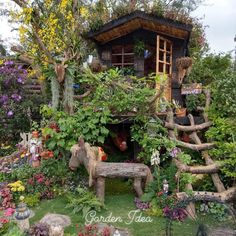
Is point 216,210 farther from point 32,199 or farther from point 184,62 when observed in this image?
point 184,62

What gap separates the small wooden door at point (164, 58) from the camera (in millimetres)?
9352

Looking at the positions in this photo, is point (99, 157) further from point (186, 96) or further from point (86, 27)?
point (86, 27)

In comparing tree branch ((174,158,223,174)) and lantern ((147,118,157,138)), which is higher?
lantern ((147,118,157,138))

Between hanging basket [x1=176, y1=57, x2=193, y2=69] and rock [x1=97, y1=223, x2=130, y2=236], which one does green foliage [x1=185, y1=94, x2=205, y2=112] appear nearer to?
hanging basket [x1=176, y1=57, x2=193, y2=69]

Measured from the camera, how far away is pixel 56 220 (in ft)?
18.7

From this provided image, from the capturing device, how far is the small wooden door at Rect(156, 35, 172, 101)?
935 cm

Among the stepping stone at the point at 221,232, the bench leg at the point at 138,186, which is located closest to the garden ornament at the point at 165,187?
the bench leg at the point at 138,186

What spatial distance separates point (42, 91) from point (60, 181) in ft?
17.9

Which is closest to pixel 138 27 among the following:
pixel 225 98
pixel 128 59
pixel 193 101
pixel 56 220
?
pixel 128 59

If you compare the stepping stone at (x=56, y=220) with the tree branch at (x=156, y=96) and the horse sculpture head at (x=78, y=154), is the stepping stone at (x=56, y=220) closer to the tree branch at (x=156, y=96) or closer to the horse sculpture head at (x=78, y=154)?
the horse sculpture head at (x=78, y=154)

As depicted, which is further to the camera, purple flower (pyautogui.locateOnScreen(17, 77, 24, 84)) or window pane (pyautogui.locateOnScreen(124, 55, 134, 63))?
purple flower (pyautogui.locateOnScreen(17, 77, 24, 84))

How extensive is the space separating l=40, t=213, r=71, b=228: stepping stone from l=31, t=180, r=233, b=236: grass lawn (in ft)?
0.38

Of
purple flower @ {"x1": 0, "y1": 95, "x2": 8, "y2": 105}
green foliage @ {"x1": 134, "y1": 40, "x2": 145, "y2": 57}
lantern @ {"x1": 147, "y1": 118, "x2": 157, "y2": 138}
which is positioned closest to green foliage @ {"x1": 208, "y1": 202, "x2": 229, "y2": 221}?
lantern @ {"x1": 147, "y1": 118, "x2": 157, "y2": 138}

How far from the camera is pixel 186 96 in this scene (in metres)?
9.59
